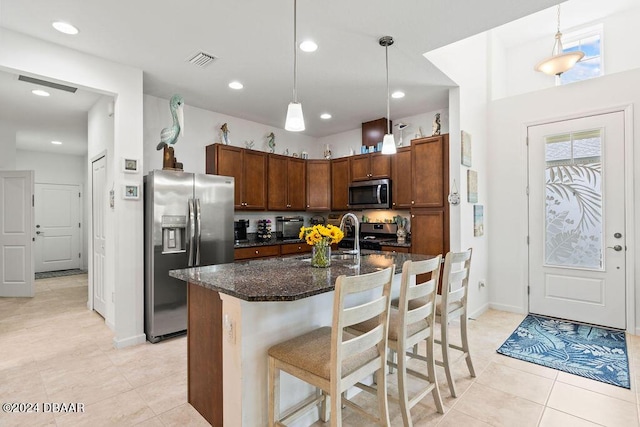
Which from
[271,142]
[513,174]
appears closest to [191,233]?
[271,142]

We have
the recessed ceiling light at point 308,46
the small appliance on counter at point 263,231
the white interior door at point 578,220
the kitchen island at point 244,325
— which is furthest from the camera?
the small appliance on counter at point 263,231

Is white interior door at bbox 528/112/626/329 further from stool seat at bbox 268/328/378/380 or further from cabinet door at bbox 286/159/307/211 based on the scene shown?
stool seat at bbox 268/328/378/380

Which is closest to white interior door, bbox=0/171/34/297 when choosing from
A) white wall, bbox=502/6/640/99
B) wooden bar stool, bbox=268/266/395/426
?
wooden bar stool, bbox=268/266/395/426

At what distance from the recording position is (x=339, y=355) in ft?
4.71

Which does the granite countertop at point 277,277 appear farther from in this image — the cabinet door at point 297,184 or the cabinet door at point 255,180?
the cabinet door at point 297,184

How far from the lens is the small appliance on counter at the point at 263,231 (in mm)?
4938

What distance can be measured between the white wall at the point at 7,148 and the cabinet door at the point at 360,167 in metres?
5.74

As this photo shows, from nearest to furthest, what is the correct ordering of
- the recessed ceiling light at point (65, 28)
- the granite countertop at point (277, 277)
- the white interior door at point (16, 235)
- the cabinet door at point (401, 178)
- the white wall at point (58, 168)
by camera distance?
the granite countertop at point (277, 277), the recessed ceiling light at point (65, 28), the cabinet door at point (401, 178), the white interior door at point (16, 235), the white wall at point (58, 168)

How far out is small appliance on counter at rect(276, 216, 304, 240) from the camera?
5.52 metres

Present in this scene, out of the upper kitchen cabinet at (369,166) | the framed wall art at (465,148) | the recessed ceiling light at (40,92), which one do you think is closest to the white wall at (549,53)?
the framed wall art at (465,148)

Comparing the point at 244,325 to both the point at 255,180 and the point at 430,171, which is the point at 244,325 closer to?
the point at 430,171

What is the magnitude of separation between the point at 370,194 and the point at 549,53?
Result: 10.3 feet

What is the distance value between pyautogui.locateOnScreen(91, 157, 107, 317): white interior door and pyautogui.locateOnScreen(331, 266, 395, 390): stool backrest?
3.64 m

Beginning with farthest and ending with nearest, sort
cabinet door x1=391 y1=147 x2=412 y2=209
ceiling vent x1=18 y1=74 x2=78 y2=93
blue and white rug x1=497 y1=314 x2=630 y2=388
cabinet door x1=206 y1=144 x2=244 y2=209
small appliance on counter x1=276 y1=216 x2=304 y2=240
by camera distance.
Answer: small appliance on counter x1=276 y1=216 x2=304 y2=240 → cabinet door x1=391 y1=147 x2=412 y2=209 → cabinet door x1=206 y1=144 x2=244 y2=209 → ceiling vent x1=18 y1=74 x2=78 y2=93 → blue and white rug x1=497 y1=314 x2=630 y2=388
